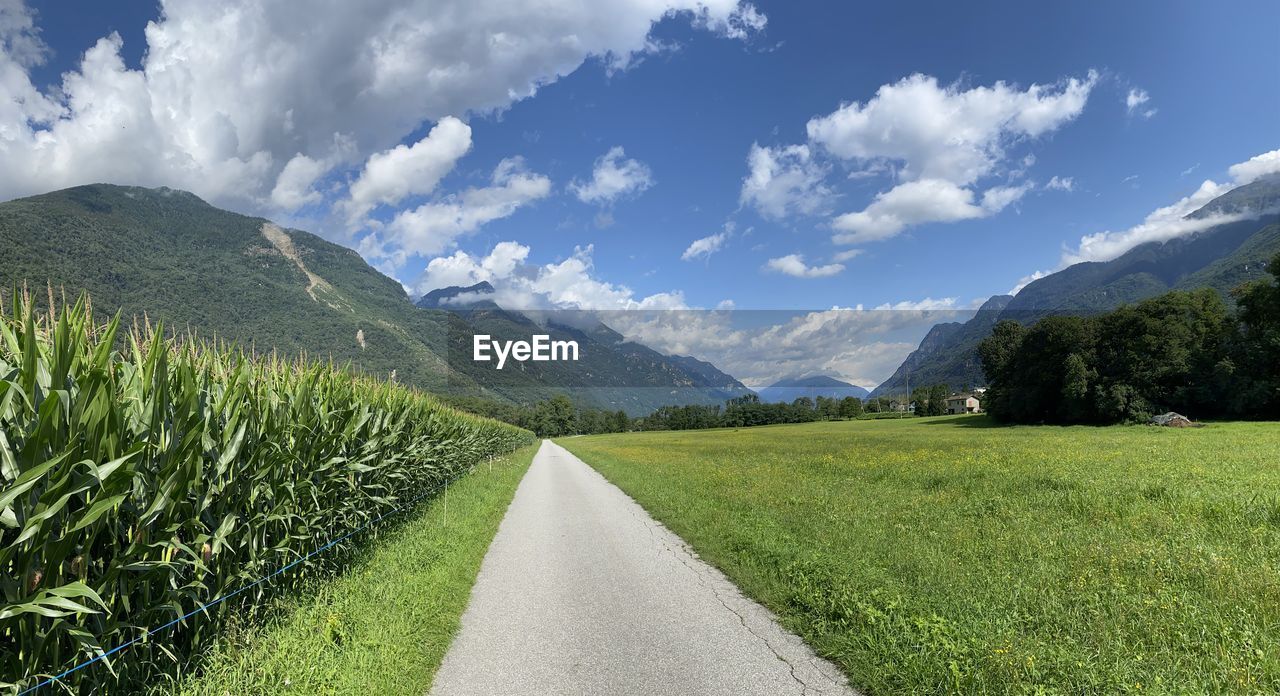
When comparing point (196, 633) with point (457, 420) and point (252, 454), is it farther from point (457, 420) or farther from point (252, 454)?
point (457, 420)

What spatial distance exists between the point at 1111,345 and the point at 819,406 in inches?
3516

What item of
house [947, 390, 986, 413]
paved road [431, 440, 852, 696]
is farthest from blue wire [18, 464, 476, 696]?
house [947, 390, 986, 413]

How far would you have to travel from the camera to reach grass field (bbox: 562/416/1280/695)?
4262 millimetres

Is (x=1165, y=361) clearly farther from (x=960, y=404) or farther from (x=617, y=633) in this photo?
(x=960, y=404)

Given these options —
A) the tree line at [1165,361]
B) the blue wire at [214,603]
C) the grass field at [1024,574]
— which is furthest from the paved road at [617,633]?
the tree line at [1165,361]

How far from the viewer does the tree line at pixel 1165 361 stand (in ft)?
147

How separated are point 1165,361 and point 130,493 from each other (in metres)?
68.0

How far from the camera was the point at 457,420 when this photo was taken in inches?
869

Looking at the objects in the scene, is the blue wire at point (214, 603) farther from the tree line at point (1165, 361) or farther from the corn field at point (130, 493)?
the tree line at point (1165, 361)

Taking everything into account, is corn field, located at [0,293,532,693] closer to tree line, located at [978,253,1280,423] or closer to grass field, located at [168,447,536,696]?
grass field, located at [168,447,536,696]

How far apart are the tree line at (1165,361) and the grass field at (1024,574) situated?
45.5m

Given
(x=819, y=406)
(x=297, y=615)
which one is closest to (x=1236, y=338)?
(x=297, y=615)

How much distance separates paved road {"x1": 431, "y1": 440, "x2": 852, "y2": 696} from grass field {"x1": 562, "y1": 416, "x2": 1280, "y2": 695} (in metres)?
0.50

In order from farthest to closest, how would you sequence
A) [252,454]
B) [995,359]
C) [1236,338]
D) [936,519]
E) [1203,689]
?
[995,359] < [1236,338] < [936,519] < [252,454] < [1203,689]
